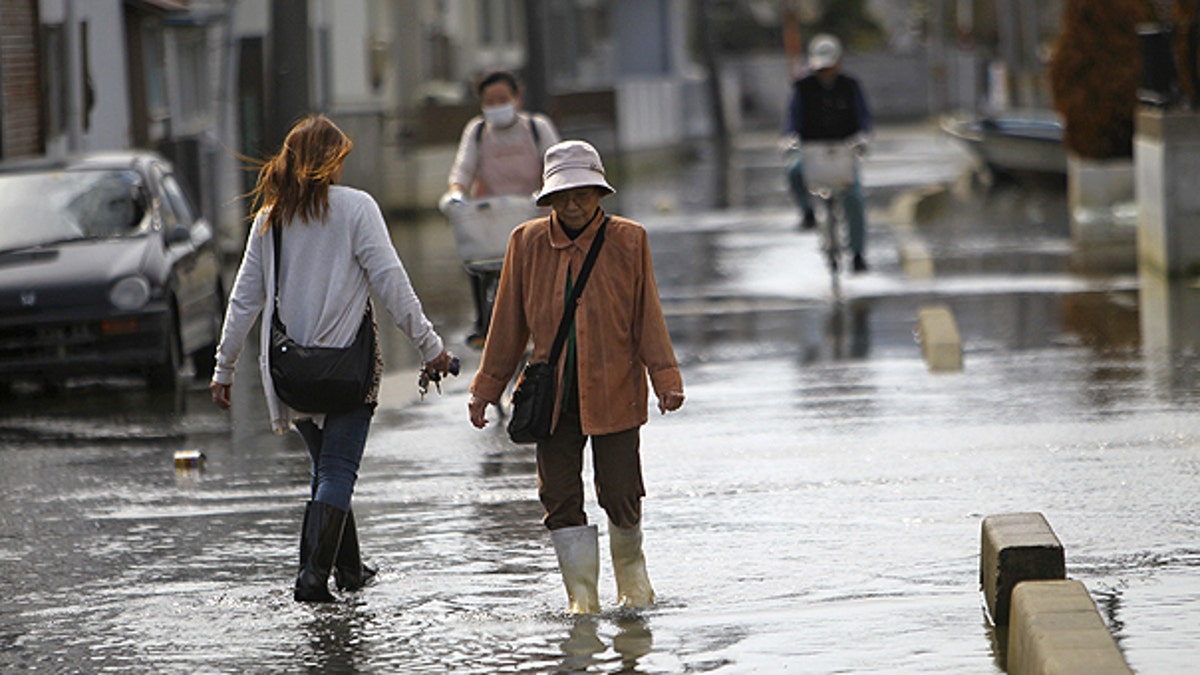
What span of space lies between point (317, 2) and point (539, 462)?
2876 cm

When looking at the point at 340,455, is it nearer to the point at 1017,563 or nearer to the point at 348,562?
the point at 348,562

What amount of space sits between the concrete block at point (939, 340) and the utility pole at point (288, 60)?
247 inches

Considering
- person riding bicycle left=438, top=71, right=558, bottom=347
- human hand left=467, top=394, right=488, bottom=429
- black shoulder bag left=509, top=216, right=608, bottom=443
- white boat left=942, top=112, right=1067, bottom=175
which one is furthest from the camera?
white boat left=942, top=112, right=1067, bottom=175

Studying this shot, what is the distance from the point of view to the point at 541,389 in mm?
7121

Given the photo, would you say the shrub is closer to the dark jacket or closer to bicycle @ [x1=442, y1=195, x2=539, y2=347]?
the dark jacket

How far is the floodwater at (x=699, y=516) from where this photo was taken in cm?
682

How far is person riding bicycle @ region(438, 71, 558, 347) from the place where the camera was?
1198cm

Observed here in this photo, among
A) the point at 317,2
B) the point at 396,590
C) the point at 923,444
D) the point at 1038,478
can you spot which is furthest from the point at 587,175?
the point at 317,2

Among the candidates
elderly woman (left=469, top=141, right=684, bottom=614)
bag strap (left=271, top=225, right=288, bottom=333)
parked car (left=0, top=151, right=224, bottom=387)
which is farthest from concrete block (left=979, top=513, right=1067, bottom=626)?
parked car (left=0, top=151, right=224, bottom=387)

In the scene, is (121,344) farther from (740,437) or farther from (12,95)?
(12,95)

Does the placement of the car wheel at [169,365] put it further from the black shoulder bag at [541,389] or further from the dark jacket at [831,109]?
the black shoulder bag at [541,389]

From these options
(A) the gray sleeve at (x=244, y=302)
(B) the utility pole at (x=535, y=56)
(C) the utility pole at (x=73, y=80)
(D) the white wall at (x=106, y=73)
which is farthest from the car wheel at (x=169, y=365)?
(B) the utility pole at (x=535, y=56)

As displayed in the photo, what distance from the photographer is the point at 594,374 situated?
7137 mm

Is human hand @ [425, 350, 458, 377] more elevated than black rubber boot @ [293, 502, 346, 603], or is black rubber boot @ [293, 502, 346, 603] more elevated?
human hand @ [425, 350, 458, 377]
